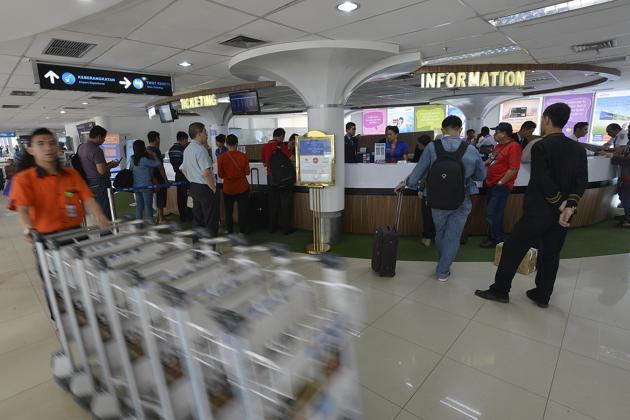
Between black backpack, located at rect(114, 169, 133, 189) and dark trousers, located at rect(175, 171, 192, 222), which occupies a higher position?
black backpack, located at rect(114, 169, 133, 189)

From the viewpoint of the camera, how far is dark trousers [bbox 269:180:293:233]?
17.3 feet

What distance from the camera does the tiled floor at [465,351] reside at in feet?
6.25

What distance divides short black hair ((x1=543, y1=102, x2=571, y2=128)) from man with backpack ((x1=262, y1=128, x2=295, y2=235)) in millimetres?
3286

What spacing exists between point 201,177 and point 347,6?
2.37 metres

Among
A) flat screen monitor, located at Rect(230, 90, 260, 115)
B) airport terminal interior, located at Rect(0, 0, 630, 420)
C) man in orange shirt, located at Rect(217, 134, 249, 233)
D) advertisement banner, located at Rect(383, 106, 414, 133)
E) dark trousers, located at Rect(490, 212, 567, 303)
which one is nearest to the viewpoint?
airport terminal interior, located at Rect(0, 0, 630, 420)

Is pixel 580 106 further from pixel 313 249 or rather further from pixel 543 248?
pixel 313 249

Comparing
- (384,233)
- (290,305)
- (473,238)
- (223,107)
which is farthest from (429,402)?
(223,107)

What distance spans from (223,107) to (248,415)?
1096cm

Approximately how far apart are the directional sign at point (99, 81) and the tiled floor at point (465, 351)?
2.84 meters

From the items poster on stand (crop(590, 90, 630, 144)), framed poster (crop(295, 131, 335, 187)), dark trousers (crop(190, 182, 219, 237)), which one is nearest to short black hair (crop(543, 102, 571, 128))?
framed poster (crop(295, 131, 335, 187))

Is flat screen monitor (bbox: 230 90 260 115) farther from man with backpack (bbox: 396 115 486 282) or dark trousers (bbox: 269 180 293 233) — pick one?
man with backpack (bbox: 396 115 486 282)

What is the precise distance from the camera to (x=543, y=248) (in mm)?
2836

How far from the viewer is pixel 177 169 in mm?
6094

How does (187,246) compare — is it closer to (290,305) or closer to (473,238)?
(290,305)
